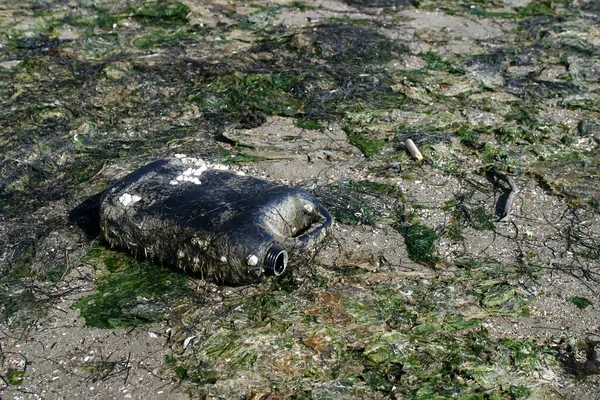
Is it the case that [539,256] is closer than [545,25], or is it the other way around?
[539,256]

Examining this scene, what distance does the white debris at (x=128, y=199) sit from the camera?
5562mm

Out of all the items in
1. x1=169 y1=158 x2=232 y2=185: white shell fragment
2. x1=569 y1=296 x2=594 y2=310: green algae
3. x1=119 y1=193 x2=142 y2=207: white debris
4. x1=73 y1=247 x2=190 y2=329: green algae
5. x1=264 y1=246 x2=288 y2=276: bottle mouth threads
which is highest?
x1=169 y1=158 x2=232 y2=185: white shell fragment

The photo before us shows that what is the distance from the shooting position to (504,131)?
7766 mm

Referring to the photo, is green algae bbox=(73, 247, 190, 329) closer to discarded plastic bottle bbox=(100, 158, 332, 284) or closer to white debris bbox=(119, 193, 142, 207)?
discarded plastic bottle bbox=(100, 158, 332, 284)

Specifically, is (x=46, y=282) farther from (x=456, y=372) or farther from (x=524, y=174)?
(x=524, y=174)

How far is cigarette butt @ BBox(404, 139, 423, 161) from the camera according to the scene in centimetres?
725

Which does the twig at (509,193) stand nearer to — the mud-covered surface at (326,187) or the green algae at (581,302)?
the mud-covered surface at (326,187)

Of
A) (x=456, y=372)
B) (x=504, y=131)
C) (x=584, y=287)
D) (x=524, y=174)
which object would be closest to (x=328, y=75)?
(x=504, y=131)

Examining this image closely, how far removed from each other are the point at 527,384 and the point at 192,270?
86.8 inches


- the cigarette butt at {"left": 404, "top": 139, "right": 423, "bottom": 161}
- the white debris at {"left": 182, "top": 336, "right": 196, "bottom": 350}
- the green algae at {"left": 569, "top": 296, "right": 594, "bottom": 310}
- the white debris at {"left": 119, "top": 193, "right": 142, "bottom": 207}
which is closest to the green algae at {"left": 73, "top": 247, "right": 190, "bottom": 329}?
the white debris at {"left": 182, "top": 336, "right": 196, "bottom": 350}

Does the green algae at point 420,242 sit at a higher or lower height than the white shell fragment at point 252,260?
lower

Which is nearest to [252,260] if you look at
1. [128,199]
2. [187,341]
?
[187,341]

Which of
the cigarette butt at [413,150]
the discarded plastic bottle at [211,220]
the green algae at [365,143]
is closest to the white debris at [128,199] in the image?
the discarded plastic bottle at [211,220]

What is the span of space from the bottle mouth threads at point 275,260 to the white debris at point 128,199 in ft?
3.42
